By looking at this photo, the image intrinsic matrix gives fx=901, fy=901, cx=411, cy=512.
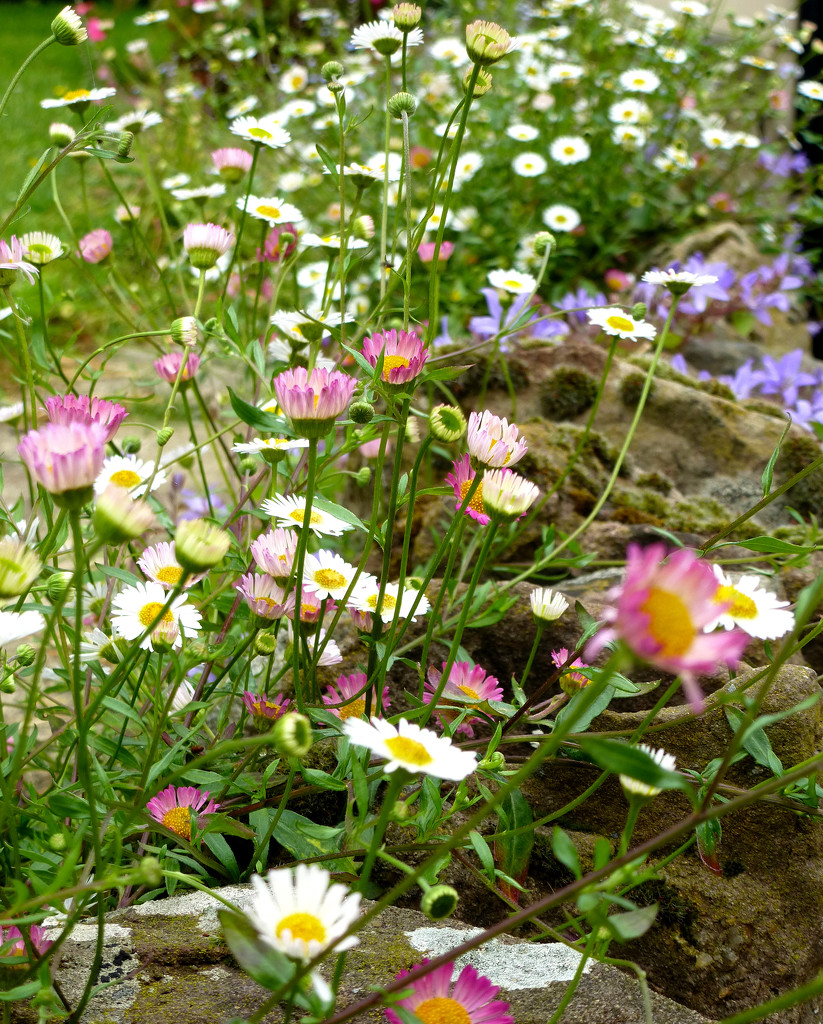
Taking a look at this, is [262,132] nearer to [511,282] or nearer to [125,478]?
[511,282]

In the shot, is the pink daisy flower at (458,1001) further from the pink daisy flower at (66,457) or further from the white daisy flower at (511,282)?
the white daisy flower at (511,282)

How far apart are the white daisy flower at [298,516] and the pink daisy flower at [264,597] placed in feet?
0.20

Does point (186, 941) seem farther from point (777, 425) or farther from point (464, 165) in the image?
point (464, 165)

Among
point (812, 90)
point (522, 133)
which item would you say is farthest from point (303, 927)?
point (812, 90)

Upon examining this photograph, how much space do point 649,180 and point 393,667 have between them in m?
2.23

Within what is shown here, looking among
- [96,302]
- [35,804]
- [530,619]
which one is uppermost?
[35,804]

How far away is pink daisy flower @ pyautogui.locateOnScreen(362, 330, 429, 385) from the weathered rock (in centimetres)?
49

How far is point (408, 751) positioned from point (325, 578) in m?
0.37

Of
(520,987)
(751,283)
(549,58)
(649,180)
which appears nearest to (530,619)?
(520,987)

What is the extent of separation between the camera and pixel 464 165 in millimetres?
2115

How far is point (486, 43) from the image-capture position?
86 cm

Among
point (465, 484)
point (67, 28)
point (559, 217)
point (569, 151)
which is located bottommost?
point (559, 217)

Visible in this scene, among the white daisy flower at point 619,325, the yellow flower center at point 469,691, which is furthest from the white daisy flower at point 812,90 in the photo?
the yellow flower center at point 469,691

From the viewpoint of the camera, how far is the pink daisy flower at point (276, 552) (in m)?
0.87
